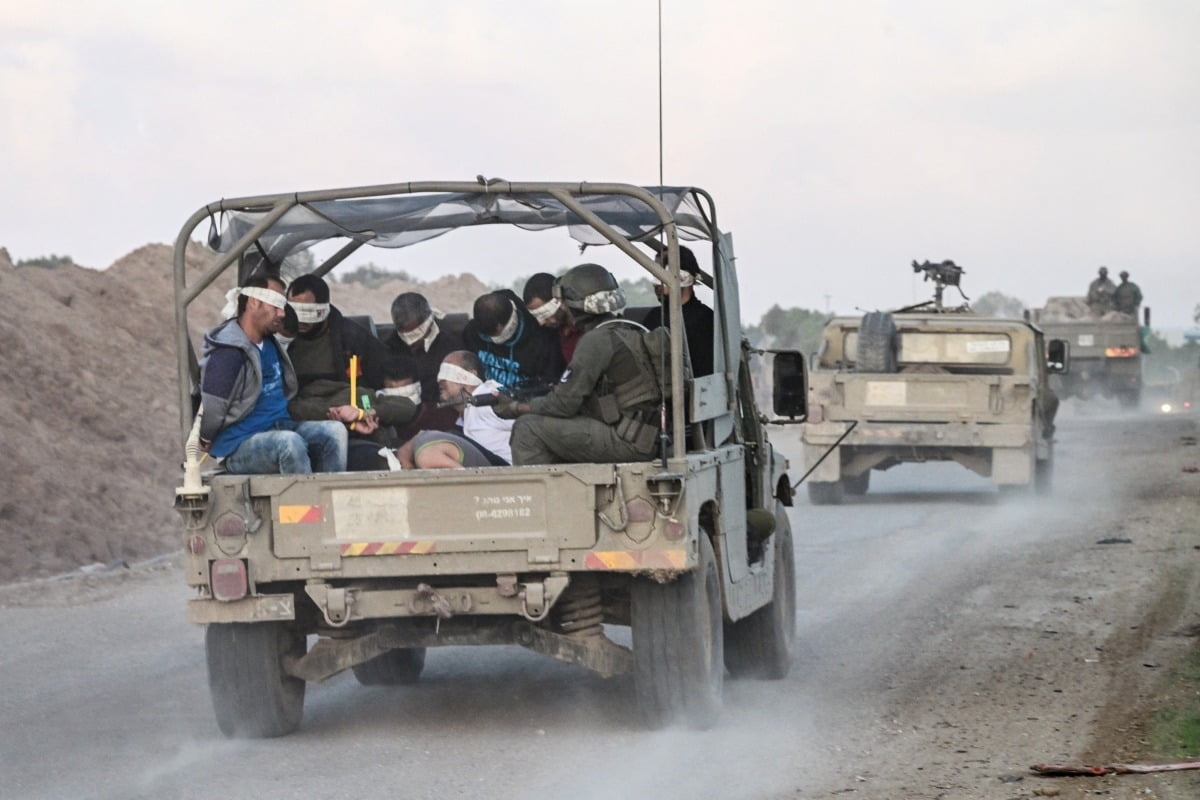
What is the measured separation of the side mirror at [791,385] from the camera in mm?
9773

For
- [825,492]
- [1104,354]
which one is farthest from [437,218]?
[1104,354]

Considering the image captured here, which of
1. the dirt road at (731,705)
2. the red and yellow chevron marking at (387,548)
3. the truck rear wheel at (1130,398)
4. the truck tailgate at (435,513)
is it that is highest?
the truck tailgate at (435,513)

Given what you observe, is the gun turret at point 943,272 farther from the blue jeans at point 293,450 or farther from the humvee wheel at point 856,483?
the blue jeans at point 293,450

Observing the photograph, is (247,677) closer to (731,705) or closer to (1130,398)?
(731,705)

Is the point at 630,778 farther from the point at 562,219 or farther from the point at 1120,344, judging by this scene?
the point at 1120,344

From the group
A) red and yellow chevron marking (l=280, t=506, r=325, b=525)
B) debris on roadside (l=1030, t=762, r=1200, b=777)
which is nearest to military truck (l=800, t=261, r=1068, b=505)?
red and yellow chevron marking (l=280, t=506, r=325, b=525)

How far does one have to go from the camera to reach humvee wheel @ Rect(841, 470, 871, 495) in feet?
68.5

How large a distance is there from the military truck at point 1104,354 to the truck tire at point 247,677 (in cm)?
3274

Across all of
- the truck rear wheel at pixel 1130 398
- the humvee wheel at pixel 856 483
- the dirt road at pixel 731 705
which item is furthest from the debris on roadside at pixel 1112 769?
the truck rear wheel at pixel 1130 398

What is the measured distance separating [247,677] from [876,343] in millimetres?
12284

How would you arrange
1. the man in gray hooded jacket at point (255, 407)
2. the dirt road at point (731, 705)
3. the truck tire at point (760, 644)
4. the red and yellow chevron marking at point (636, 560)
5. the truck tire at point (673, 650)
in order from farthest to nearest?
the truck tire at point (760, 644) → the man in gray hooded jacket at point (255, 407) → the truck tire at point (673, 650) → the red and yellow chevron marking at point (636, 560) → the dirt road at point (731, 705)

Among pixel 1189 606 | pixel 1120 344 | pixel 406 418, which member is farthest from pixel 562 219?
pixel 1120 344

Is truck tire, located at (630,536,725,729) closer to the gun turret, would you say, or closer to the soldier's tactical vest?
the soldier's tactical vest

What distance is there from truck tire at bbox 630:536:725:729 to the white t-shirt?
3.44 ft
